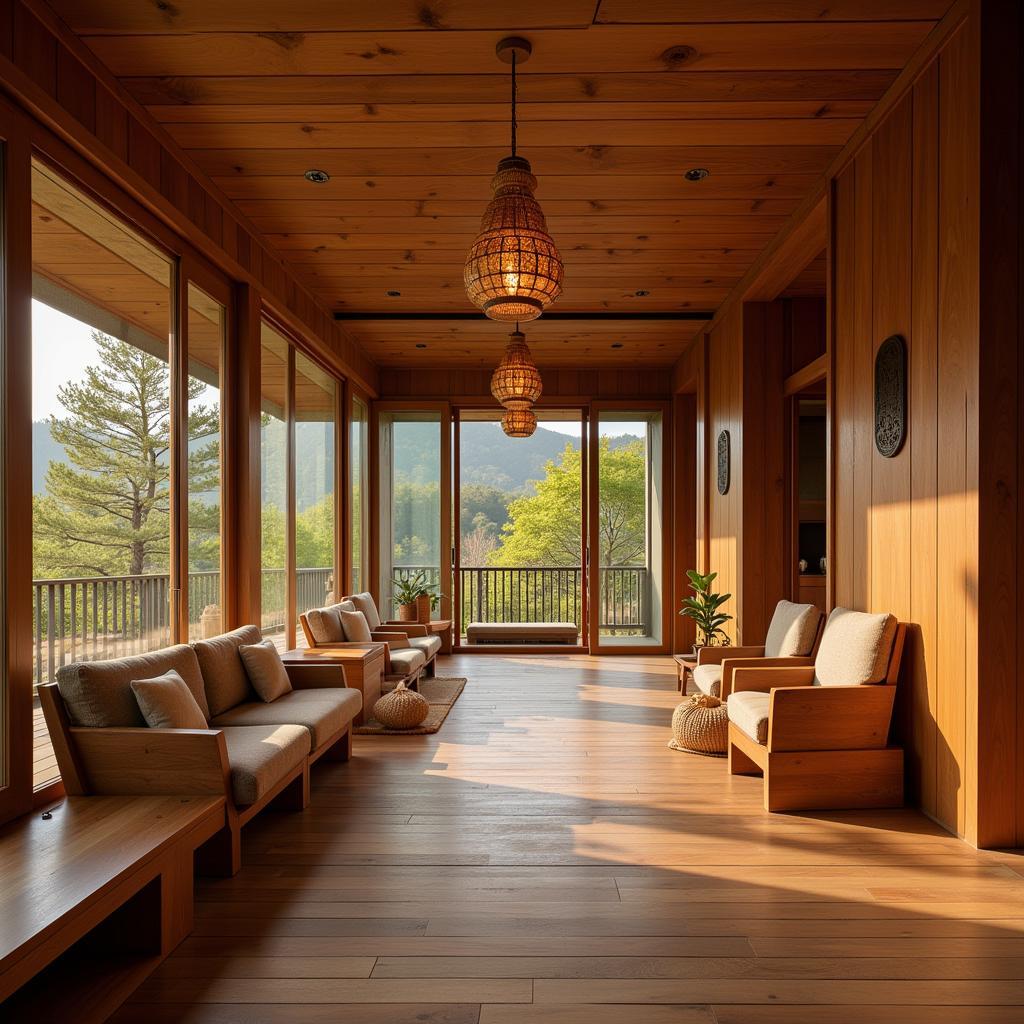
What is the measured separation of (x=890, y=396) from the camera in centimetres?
370

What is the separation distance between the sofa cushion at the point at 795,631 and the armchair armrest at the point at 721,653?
0.28 m

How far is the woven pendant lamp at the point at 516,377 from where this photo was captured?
237 inches

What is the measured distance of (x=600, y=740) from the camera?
490 cm

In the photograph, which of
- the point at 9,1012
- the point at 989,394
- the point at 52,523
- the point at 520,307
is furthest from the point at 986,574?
the point at 52,523

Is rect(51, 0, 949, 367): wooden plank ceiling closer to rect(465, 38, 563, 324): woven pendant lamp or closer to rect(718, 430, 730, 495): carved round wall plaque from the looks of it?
rect(465, 38, 563, 324): woven pendant lamp

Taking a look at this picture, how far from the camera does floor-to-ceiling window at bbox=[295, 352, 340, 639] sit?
634cm

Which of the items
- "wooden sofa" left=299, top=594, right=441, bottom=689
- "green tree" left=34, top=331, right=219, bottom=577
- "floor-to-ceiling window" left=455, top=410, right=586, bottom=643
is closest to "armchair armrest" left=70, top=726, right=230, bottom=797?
"green tree" left=34, top=331, right=219, bottom=577

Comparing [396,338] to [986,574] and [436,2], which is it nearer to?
[436,2]

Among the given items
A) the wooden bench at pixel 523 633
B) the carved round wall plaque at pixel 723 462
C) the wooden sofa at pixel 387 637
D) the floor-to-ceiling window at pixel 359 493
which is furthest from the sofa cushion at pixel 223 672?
the wooden bench at pixel 523 633

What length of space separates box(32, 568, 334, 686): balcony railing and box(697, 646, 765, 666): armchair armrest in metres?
3.18

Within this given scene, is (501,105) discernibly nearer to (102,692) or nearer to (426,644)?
(102,692)

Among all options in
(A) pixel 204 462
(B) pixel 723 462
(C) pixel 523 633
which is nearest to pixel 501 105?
(A) pixel 204 462

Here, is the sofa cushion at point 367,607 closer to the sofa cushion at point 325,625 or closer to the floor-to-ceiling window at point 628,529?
the sofa cushion at point 325,625

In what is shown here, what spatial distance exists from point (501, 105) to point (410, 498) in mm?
5858
